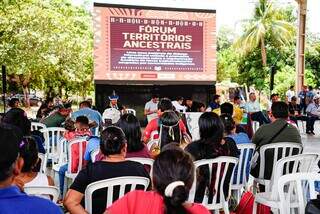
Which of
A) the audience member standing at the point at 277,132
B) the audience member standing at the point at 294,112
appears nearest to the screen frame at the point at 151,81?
the audience member standing at the point at 294,112

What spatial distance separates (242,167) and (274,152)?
1.12 feet

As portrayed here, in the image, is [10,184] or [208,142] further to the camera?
[208,142]

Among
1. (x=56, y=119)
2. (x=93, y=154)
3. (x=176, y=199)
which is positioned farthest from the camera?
(x=56, y=119)

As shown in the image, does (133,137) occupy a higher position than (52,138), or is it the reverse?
(133,137)

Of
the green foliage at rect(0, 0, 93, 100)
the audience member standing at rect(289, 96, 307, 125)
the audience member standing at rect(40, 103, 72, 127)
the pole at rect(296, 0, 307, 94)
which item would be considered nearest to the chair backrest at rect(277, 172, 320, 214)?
the audience member standing at rect(40, 103, 72, 127)

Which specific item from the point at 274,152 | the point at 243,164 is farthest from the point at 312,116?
→ the point at 243,164

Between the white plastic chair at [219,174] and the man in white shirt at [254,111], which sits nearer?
the white plastic chair at [219,174]

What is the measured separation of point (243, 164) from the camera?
419cm

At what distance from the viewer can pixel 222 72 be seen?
1373 inches

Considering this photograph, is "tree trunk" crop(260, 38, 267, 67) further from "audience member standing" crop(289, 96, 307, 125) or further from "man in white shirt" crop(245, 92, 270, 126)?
"man in white shirt" crop(245, 92, 270, 126)

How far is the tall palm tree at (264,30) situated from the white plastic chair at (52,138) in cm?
2258

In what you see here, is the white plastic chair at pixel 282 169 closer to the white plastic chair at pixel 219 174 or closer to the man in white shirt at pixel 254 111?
the white plastic chair at pixel 219 174

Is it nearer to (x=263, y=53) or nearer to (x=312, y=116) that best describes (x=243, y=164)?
(x=312, y=116)

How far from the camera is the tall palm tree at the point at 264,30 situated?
2823 cm
